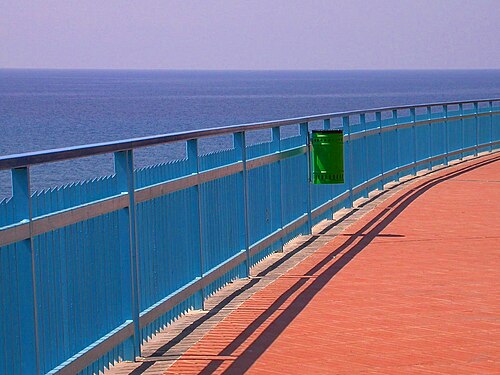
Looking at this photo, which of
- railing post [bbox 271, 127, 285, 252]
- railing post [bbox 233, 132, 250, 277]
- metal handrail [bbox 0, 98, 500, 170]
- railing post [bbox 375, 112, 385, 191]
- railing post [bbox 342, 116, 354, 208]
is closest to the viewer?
metal handrail [bbox 0, 98, 500, 170]

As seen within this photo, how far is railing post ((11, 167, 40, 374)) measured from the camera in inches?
231

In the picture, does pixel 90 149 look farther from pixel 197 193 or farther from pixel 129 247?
pixel 197 193

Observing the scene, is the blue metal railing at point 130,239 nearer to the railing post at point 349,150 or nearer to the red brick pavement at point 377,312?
the red brick pavement at point 377,312

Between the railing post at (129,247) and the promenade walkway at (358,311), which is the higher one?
the railing post at (129,247)

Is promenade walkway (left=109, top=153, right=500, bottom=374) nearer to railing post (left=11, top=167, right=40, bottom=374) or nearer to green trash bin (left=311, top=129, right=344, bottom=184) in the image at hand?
green trash bin (left=311, top=129, right=344, bottom=184)

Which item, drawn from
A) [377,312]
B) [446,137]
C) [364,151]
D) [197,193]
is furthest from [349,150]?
[446,137]

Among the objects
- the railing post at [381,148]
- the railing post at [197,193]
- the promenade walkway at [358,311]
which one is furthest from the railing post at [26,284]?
the railing post at [381,148]

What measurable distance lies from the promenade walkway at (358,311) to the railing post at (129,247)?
0.79 feet

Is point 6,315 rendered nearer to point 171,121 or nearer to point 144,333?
point 144,333

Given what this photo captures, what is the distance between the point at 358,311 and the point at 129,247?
222 cm

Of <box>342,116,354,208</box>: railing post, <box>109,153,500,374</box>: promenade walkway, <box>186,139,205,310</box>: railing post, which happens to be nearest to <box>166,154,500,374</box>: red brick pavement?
<box>109,153,500,374</box>: promenade walkway

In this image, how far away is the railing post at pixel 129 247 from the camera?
7.45 metres

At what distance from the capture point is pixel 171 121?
326 ft

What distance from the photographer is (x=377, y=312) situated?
8992mm
